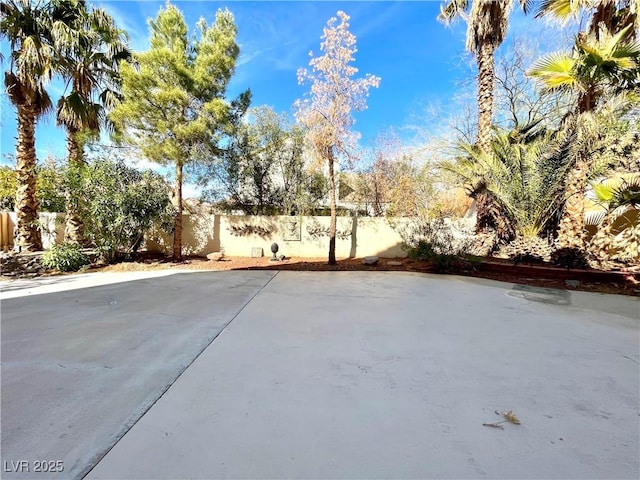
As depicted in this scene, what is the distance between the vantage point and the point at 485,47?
7633 mm

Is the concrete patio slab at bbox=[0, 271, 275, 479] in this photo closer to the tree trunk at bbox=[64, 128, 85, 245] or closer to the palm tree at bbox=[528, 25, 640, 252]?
the tree trunk at bbox=[64, 128, 85, 245]

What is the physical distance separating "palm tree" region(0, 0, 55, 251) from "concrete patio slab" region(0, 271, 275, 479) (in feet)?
12.5

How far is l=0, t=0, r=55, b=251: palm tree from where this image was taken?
23.3ft

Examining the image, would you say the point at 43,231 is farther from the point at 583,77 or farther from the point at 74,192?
the point at 583,77

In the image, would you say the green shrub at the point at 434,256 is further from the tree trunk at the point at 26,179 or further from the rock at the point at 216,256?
the tree trunk at the point at 26,179

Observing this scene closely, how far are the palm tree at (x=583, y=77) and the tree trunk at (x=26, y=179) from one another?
11934 millimetres

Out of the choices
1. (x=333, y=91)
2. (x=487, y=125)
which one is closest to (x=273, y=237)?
(x=333, y=91)

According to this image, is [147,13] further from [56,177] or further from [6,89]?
[56,177]

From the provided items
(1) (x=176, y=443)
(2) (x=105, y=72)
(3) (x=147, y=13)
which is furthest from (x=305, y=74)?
(1) (x=176, y=443)

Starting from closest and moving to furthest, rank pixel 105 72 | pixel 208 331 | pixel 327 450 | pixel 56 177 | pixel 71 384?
pixel 327 450, pixel 71 384, pixel 208 331, pixel 56 177, pixel 105 72

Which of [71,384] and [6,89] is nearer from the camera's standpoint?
[71,384]

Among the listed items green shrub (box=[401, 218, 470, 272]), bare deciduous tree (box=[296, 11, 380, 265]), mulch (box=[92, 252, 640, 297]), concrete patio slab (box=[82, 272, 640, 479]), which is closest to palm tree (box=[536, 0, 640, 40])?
bare deciduous tree (box=[296, 11, 380, 265])

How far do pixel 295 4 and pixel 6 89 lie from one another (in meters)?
7.48

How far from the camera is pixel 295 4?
7.03 metres
